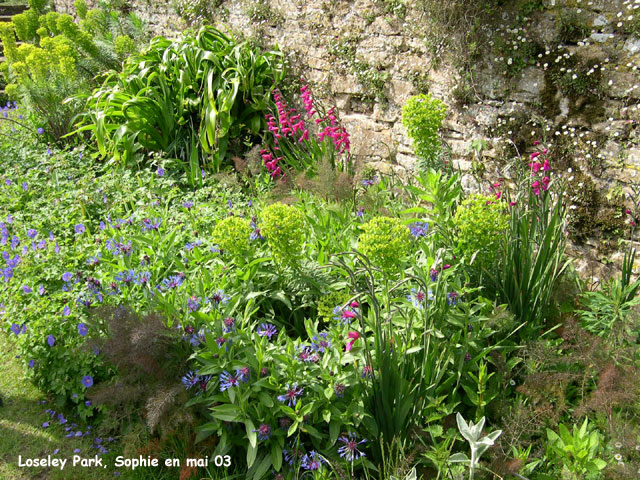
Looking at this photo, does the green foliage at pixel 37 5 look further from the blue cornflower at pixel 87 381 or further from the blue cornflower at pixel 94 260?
the blue cornflower at pixel 87 381

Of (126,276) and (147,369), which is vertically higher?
(126,276)

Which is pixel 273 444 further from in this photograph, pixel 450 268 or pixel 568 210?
pixel 568 210

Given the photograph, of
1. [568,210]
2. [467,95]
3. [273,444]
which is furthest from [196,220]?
[568,210]

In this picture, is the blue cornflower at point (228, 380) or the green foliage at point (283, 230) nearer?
the blue cornflower at point (228, 380)

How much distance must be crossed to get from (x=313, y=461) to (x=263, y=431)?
0.23 m

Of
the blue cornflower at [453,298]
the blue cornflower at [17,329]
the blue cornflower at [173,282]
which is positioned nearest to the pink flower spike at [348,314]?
the blue cornflower at [453,298]

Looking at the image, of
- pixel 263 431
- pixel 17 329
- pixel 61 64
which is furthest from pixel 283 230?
pixel 61 64

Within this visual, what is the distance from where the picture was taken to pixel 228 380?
2266 millimetres

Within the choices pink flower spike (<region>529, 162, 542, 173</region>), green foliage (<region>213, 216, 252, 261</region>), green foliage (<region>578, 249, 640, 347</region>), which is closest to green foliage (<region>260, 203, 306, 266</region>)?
green foliage (<region>213, 216, 252, 261</region>)

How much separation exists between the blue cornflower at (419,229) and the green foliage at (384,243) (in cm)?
44

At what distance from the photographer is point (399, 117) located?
4398 mm

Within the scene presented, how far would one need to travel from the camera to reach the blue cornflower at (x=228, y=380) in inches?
88.4

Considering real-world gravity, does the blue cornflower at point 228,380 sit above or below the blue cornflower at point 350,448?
above

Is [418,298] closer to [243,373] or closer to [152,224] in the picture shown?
[243,373]
